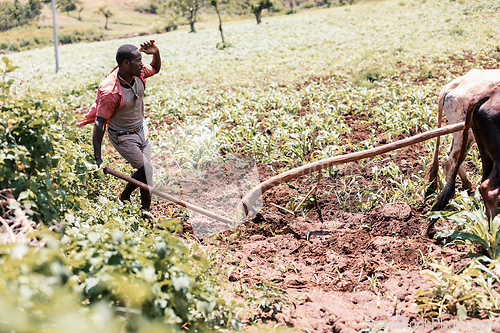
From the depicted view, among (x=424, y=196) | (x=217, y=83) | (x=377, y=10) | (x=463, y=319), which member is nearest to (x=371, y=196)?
(x=424, y=196)

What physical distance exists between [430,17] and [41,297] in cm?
2445

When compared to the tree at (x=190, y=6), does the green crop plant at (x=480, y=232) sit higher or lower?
lower

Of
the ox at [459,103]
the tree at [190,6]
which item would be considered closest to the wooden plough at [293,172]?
the ox at [459,103]

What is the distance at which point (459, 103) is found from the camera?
4797mm

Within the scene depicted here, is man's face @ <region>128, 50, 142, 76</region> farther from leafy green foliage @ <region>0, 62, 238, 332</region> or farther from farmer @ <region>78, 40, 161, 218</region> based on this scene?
leafy green foliage @ <region>0, 62, 238, 332</region>

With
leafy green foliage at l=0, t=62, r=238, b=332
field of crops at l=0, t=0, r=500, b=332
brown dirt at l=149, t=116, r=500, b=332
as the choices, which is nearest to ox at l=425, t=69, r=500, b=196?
field of crops at l=0, t=0, r=500, b=332

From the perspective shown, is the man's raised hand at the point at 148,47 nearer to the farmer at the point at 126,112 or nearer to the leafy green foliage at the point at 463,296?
the farmer at the point at 126,112

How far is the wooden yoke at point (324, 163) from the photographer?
4.10 m

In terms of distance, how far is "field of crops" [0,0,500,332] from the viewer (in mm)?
2266

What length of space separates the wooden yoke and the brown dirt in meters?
0.26

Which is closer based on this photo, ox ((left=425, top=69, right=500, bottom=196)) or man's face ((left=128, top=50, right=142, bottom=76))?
man's face ((left=128, top=50, right=142, bottom=76))

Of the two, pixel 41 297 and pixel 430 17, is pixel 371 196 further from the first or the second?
pixel 430 17

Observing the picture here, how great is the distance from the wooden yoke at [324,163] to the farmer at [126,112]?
1.24 m

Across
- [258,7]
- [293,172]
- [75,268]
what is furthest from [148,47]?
[258,7]
